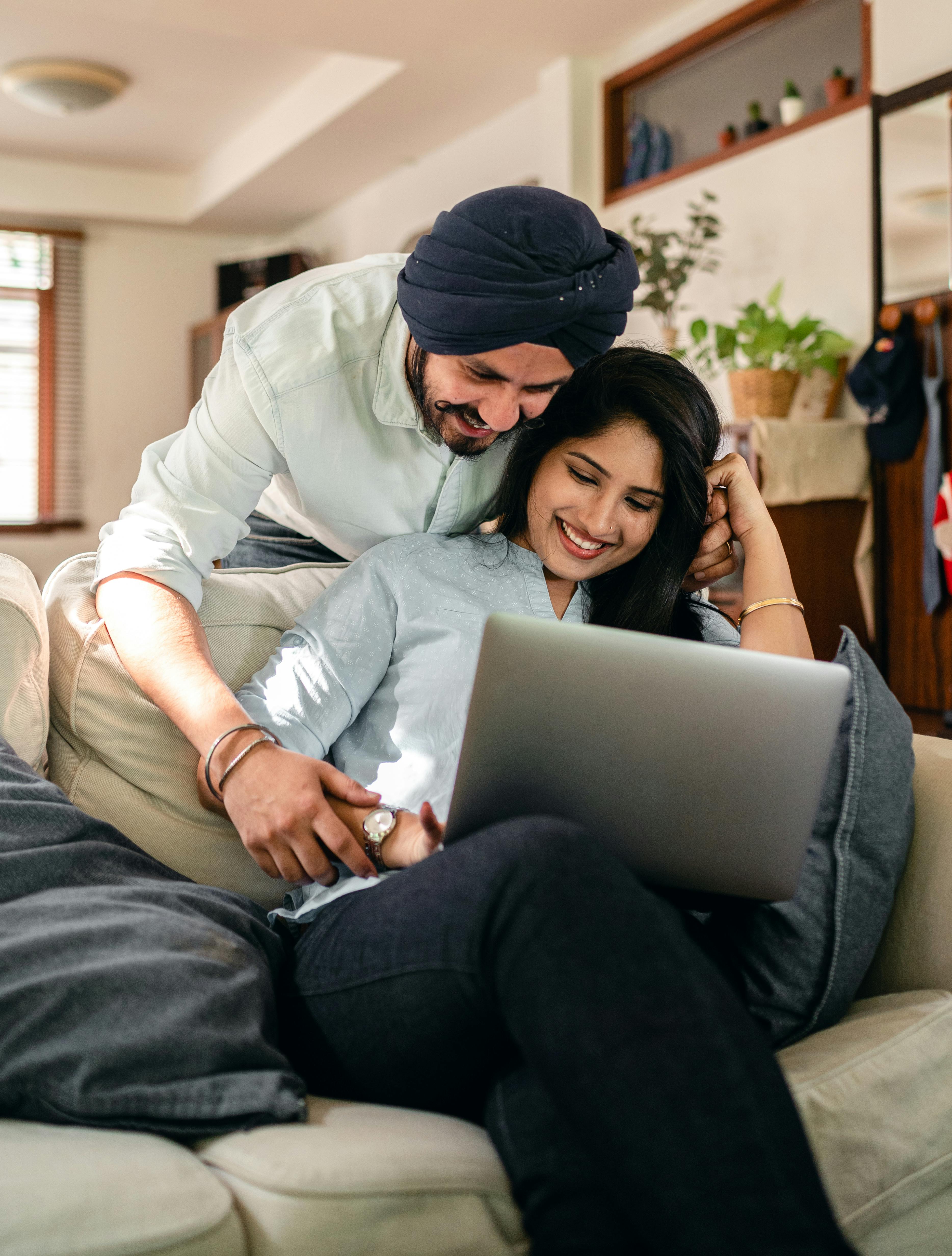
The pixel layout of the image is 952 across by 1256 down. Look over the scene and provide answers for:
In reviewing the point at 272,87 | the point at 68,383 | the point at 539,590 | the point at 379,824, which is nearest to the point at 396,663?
the point at 539,590

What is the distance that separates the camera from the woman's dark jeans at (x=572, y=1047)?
0.73m

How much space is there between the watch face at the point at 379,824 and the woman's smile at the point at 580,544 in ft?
1.72

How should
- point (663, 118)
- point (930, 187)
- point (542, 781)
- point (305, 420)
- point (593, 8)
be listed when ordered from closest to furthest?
1. point (542, 781)
2. point (305, 420)
3. point (930, 187)
4. point (593, 8)
5. point (663, 118)

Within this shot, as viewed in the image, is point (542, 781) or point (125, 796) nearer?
point (542, 781)

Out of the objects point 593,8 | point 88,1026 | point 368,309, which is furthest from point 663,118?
point 88,1026

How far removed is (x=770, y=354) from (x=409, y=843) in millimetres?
2532

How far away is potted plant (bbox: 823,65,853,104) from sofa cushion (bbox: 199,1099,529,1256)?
3.40m

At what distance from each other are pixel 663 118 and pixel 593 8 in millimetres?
507

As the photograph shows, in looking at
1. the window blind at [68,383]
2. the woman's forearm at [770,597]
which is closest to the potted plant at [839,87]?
the woman's forearm at [770,597]

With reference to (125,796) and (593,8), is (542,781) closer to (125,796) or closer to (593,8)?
(125,796)

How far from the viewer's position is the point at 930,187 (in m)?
2.98

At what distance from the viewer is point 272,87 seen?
5133mm

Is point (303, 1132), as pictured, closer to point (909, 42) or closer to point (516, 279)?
point (516, 279)

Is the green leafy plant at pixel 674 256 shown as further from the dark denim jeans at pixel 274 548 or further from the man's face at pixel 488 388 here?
the man's face at pixel 488 388
